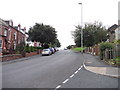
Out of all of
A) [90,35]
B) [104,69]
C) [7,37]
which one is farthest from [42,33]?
[104,69]

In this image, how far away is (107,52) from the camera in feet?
80.3

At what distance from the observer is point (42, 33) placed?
166 ft

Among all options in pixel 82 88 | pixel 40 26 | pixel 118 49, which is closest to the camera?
pixel 82 88

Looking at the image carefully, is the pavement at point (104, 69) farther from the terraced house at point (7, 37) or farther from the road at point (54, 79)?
the terraced house at point (7, 37)

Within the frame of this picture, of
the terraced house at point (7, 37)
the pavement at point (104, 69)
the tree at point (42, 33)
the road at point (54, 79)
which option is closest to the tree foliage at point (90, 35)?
the tree at point (42, 33)

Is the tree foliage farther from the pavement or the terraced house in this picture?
the pavement

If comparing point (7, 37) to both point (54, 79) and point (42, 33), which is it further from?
point (54, 79)

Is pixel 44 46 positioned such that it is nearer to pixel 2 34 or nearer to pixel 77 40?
pixel 77 40

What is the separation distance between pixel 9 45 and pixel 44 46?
1333 cm

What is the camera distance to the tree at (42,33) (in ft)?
166

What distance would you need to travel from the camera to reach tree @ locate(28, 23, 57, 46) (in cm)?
5069

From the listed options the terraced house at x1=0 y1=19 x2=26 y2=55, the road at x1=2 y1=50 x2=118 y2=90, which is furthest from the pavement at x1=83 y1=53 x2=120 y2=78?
the terraced house at x1=0 y1=19 x2=26 y2=55

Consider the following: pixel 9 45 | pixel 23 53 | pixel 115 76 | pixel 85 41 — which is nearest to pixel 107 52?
pixel 115 76

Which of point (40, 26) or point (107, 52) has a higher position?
point (40, 26)
